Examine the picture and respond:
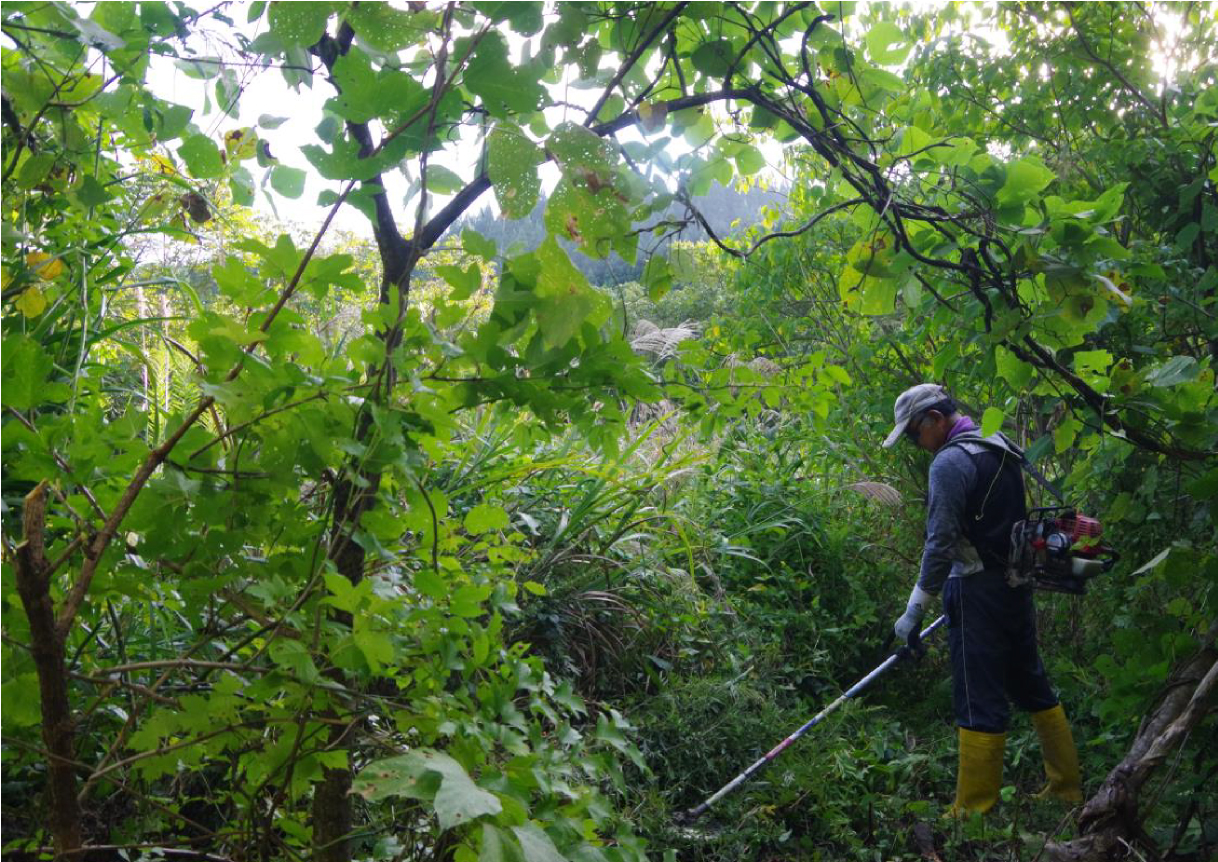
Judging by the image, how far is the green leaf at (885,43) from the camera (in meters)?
1.85

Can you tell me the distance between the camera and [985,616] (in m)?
4.59

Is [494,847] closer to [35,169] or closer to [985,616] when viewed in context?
[35,169]

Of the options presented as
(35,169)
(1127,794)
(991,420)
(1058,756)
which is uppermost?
(35,169)

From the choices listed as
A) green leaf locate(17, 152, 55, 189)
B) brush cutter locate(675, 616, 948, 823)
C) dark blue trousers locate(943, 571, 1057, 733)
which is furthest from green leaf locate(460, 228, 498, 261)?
dark blue trousers locate(943, 571, 1057, 733)

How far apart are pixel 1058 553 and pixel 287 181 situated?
12.5 feet

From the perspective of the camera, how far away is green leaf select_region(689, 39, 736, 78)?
5.90ft

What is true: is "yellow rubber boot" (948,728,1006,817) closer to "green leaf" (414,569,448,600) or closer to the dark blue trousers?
the dark blue trousers

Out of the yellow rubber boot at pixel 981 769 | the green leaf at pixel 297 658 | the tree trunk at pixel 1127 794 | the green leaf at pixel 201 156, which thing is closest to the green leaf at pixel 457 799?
the green leaf at pixel 297 658

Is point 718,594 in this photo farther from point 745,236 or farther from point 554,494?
point 745,236

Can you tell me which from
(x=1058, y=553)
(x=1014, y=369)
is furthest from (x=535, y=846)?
(x=1058, y=553)

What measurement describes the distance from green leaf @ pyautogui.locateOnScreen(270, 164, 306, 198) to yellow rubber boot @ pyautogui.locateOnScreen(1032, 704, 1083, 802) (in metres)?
4.44

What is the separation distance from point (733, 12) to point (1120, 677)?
2.11 metres

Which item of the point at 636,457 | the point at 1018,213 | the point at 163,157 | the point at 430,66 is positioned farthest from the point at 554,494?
the point at 430,66

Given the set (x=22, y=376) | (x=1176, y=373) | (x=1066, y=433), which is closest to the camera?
(x=22, y=376)
